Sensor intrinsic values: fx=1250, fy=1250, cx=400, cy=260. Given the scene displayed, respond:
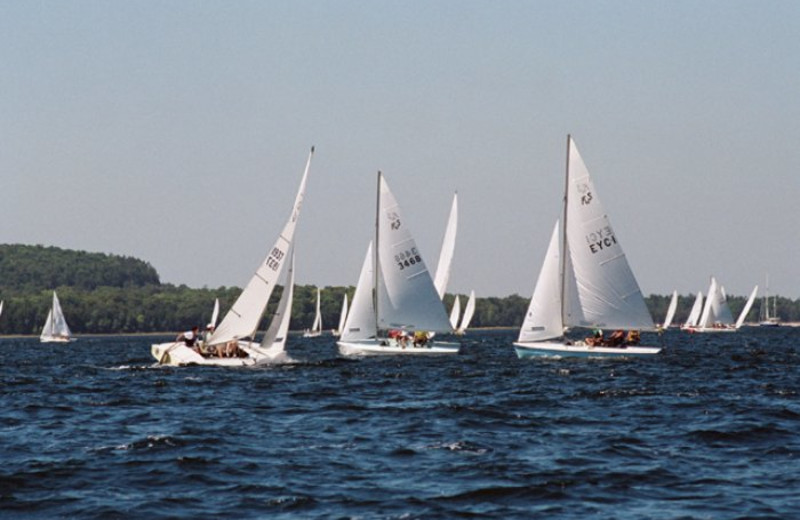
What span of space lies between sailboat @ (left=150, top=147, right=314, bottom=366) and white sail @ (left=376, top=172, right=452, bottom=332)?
9.99 m

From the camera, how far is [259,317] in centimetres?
5850

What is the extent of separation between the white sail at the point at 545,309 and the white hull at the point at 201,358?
1254 centimetres

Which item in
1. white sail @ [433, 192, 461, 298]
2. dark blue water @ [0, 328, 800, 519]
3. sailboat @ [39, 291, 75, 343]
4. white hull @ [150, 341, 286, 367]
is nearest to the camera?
dark blue water @ [0, 328, 800, 519]

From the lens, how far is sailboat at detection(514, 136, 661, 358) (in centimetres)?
6041

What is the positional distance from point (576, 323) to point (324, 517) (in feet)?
139

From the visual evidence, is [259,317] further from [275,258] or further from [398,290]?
[398,290]

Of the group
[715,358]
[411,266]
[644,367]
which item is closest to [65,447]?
[644,367]

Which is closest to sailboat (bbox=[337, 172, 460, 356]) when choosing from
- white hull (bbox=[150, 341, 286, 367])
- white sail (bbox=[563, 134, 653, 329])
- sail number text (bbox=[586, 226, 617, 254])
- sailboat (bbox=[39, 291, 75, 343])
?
white sail (bbox=[563, 134, 653, 329])

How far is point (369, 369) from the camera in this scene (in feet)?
193

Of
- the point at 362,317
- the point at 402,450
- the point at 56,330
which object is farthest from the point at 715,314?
the point at 402,450

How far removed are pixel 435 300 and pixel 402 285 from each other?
86.5 inches

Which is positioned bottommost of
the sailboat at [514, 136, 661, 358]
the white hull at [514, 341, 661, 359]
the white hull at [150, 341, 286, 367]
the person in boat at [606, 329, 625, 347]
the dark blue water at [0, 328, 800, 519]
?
the dark blue water at [0, 328, 800, 519]

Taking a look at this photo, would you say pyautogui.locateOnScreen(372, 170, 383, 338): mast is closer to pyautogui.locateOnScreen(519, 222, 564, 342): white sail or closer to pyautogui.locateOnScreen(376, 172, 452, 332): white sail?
pyautogui.locateOnScreen(376, 172, 452, 332): white sail

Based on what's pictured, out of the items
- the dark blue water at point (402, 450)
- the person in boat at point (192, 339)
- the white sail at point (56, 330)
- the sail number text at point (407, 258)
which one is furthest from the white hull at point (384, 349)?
the white sail at point (56, 330)
